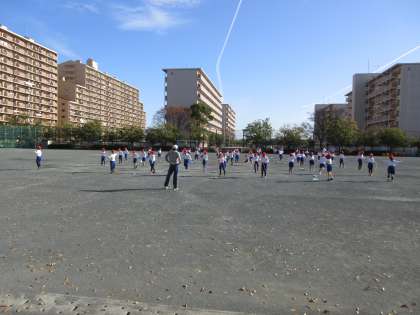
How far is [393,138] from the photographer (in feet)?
214

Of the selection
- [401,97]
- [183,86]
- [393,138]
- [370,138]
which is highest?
[183,86]

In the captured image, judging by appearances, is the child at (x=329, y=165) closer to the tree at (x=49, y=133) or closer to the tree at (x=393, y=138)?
the tree at (x=393, y=138)

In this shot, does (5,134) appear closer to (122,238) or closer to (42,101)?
(42,101)

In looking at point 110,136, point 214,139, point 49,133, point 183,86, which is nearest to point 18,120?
point 49,133

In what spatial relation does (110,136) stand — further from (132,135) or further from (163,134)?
(163,134)

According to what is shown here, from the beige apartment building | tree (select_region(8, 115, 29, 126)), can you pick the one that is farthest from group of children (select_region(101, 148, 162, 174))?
the beige apartment building

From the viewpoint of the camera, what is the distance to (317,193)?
13.0 m

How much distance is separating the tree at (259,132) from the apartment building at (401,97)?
2773cm

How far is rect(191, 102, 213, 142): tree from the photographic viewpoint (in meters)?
78.0

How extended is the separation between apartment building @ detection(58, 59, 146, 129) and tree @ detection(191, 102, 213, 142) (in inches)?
1268

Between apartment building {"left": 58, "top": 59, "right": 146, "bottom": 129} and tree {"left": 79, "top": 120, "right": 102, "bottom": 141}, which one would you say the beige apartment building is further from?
tree {"left": 79, "top": 120, "right": 102, "bottom": 141}

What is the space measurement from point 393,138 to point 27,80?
85.6m

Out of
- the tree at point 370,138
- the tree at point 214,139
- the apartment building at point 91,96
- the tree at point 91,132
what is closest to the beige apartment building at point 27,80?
the apartment building at point 91,96

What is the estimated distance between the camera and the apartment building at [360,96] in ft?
319
